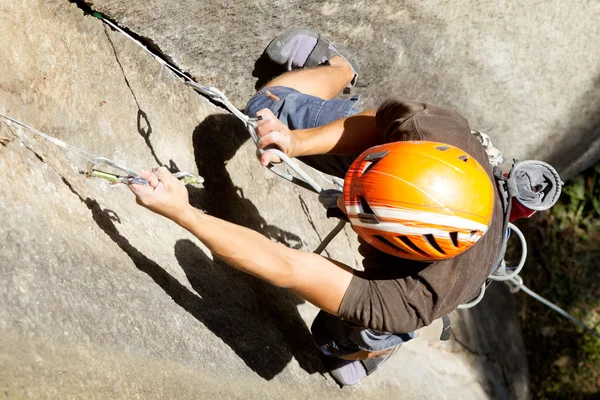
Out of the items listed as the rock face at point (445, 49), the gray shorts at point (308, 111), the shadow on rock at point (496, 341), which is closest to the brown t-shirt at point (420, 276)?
the gray shorts at point (308, 111)

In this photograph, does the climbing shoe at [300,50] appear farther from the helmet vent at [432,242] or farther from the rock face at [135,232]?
the helmet vent at [432,242]

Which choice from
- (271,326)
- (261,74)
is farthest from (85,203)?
(261,74)

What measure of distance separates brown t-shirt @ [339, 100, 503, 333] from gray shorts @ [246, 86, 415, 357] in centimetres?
56

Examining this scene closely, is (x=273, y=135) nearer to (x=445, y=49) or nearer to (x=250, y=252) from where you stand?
(x=250, y=252)

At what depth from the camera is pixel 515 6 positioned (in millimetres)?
4133

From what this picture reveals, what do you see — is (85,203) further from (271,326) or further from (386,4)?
(386,4)

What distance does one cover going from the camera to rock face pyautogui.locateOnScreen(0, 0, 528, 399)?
2.06 meters

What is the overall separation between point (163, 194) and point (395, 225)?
2.75 ft

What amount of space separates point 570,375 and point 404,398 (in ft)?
10.5

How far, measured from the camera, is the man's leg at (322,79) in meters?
3.55

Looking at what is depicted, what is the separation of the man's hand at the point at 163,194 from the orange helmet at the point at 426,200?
690mm

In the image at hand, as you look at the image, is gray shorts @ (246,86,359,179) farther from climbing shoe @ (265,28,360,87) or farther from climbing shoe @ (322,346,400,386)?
climbing shoe @ (322,346,400,386)

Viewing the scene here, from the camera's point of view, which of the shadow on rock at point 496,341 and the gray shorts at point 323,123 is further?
the shadow on rock at point 496,341

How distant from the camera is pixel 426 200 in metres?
2.34
